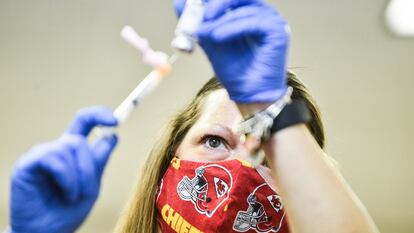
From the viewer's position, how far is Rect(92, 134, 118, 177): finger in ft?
2.29

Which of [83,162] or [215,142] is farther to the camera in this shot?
[215,142]

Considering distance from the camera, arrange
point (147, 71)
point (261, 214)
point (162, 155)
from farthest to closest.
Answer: point (147, 71) < point (162, 155) < point (261, 214)

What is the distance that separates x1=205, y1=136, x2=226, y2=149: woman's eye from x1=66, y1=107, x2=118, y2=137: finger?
1.54 feet

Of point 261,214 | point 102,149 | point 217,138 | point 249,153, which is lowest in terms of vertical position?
point 261,214

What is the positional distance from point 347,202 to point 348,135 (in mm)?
1478

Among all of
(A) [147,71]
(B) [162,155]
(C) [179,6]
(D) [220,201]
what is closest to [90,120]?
(C) [179,6]

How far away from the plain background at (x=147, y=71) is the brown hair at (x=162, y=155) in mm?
728

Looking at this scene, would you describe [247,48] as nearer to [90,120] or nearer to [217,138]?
[90,120]

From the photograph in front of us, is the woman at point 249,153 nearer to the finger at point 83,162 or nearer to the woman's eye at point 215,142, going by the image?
the finger at point 83,162

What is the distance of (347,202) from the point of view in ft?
2.55

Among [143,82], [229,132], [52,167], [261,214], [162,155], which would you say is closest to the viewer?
[52,167]

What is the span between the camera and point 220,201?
1.03m

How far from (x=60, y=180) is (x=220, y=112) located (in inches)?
22.0

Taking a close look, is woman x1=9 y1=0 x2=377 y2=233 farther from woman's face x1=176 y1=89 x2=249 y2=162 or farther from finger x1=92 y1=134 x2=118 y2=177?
woman's face x1=176 y1=89 x2=249 y2=162
